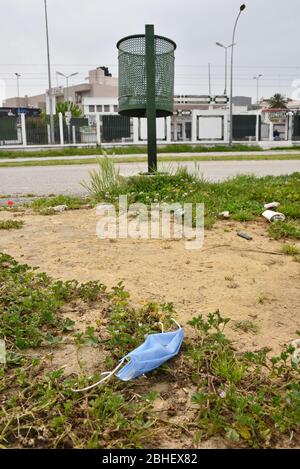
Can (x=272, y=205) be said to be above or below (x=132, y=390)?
above

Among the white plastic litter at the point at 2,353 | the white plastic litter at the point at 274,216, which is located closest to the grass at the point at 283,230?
the white plastic litter at the point at 274,216

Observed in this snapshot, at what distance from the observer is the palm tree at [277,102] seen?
62688 millimetres

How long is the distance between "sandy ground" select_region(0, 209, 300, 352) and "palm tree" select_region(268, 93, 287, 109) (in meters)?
62.1

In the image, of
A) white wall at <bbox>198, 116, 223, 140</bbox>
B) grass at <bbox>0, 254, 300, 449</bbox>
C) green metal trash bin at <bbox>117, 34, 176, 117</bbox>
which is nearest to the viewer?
grass at <bbox>0, 254, 300, 449</bbox>

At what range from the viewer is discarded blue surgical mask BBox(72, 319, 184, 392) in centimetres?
187

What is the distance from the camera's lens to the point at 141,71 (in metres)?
6.44

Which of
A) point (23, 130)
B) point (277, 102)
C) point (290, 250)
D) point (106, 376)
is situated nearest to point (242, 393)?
point (106, 376)

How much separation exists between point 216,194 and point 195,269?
2681 millimetres

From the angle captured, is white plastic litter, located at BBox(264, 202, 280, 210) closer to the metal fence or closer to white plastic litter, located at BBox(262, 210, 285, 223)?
white plastic litter, located at BBox(262, 210, 285, 223)

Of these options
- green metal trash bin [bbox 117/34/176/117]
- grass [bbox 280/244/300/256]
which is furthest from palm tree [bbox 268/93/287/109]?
grass [bbox 280/244/300/256]

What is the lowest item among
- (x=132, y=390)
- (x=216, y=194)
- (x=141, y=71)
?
(x=132, y=390)

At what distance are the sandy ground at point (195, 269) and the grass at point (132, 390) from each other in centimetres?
20

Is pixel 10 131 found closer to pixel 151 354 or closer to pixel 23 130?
pixel 23 130

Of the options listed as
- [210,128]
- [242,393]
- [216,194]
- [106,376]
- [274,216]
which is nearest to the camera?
[242,393]
